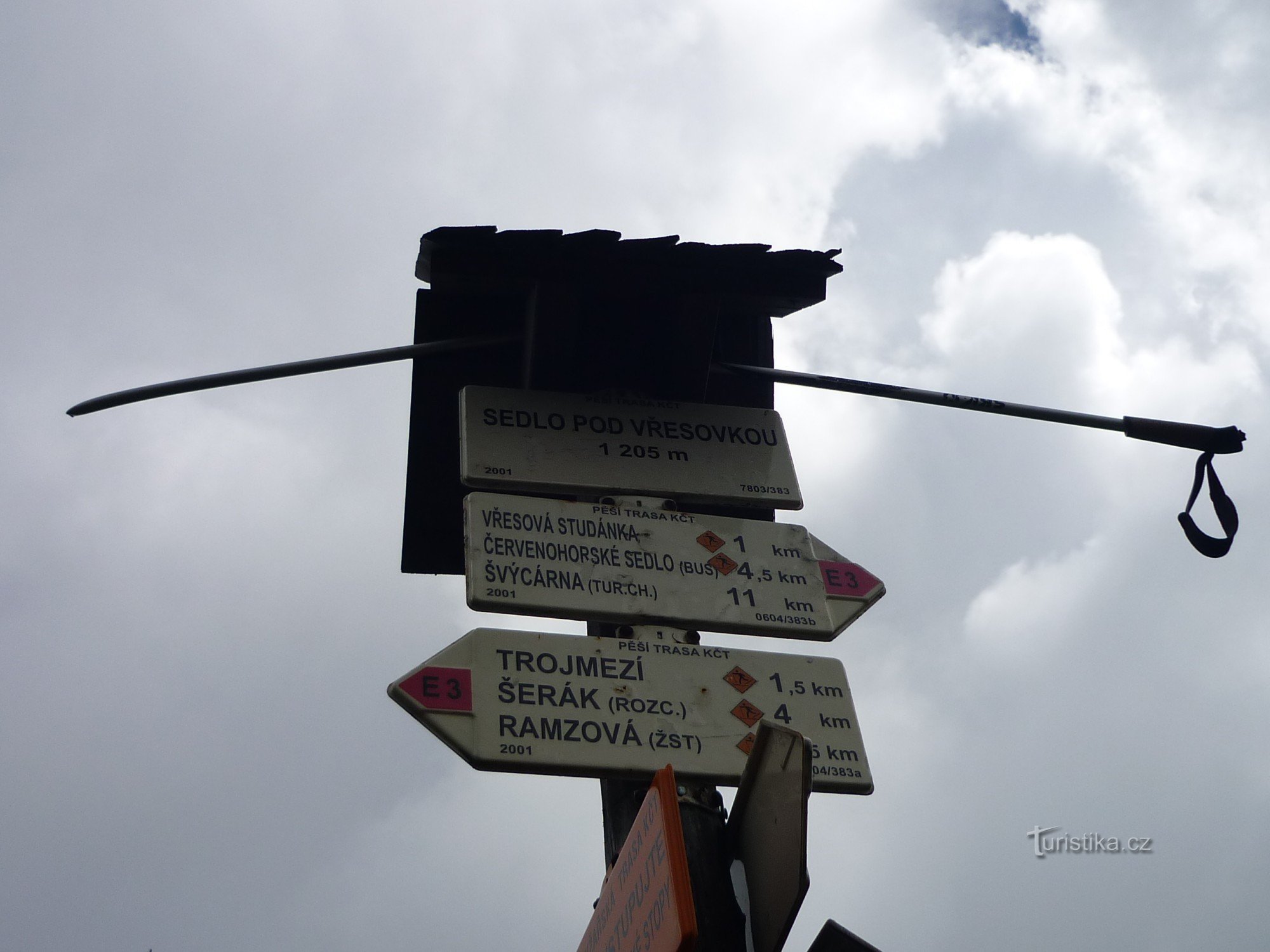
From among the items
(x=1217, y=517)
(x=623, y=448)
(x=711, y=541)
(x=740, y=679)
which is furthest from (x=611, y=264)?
(x=1217, y=517)

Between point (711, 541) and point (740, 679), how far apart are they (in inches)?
19.2

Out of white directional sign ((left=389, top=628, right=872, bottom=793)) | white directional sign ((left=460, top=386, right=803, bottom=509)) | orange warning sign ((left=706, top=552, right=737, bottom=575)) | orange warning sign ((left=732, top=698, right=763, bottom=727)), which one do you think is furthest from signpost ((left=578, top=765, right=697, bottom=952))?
white directional sign ((left=460, top=386, right=803, bottom=509))

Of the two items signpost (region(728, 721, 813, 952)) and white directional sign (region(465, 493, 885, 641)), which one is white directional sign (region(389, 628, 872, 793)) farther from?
signpost (region(728, 721, 813, 952))

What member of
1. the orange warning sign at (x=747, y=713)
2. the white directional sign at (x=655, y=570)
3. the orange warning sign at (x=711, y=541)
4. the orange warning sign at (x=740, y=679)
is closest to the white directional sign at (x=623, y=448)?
the white directional sign at (x=655, y=570)

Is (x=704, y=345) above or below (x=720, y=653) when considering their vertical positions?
above

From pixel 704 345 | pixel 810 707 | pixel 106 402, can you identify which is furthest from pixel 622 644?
pixel 106 402

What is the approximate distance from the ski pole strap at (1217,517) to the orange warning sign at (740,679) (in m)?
1.63

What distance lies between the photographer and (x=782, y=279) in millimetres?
4152

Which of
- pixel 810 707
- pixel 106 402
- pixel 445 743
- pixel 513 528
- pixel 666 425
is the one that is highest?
pixel 666 425

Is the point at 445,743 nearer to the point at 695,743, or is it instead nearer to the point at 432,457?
the point at 695,743

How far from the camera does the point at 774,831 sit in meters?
2.26

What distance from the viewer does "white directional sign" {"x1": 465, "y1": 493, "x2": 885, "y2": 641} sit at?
11.2 ft

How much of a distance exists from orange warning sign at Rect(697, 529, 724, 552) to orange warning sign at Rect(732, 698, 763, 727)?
0.52 meters

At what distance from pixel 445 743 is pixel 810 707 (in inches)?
40.6
